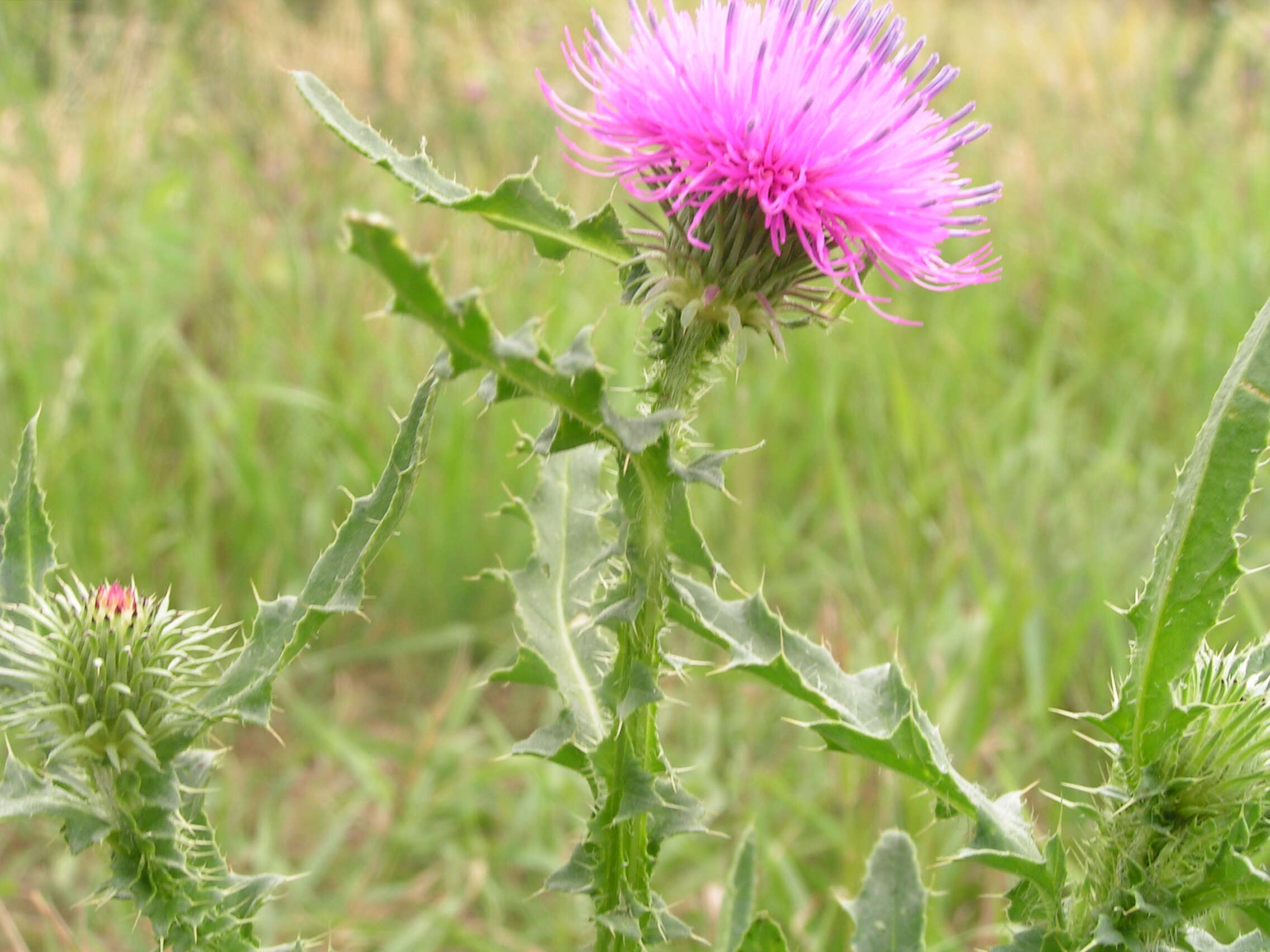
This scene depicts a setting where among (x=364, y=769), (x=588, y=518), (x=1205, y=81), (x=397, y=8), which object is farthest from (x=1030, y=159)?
(x=588, y=518)

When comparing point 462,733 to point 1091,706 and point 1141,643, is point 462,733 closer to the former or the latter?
point 1091,706

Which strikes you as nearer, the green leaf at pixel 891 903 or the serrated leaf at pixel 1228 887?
the serrated leaf at pixel 1228 887

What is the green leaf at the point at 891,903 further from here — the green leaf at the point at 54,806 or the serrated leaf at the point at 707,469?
the green leaf at the point at 54,806

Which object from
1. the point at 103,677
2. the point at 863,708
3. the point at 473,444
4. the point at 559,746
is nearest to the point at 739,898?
the point at 863,708

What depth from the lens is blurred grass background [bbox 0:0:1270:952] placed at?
2.69m

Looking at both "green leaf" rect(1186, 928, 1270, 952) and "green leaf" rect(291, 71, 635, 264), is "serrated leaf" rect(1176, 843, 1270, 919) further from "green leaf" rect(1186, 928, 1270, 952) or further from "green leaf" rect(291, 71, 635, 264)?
"green leaf" rect(291, 71, 635, 264)

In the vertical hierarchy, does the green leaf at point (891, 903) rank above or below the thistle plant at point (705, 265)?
below

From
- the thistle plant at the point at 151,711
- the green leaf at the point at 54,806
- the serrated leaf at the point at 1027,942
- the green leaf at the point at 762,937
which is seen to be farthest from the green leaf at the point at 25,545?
the serrated leaf at the point at 1027,942

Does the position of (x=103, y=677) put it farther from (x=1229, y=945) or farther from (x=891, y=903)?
(x=1229, y=945)

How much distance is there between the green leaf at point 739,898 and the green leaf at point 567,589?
0.35 metres

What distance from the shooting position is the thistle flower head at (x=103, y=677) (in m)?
1.15

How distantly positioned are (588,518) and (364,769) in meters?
1.54

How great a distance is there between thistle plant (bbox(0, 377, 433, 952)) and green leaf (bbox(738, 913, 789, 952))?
0.55 metres

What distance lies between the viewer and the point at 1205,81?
5891mm
